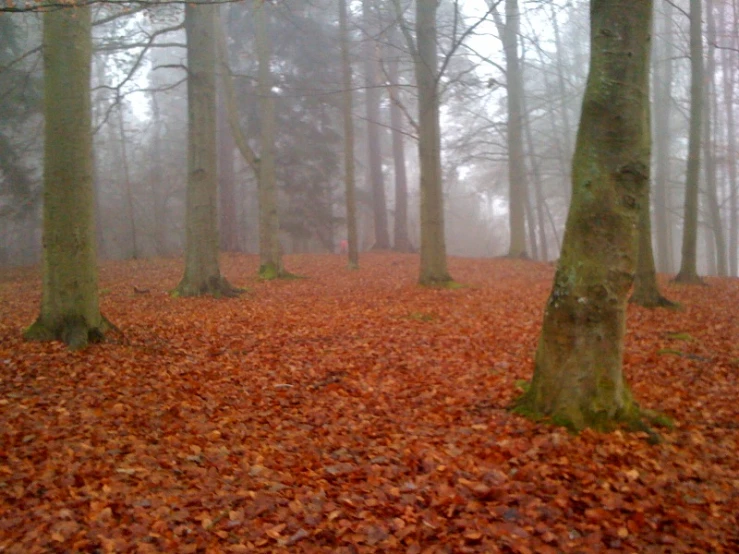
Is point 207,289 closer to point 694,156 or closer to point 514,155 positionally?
point 694,156

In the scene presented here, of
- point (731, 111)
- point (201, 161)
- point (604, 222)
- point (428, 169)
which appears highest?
point (731, 111)

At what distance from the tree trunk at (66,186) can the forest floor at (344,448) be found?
0.44 metres

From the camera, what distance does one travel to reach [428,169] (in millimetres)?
14094

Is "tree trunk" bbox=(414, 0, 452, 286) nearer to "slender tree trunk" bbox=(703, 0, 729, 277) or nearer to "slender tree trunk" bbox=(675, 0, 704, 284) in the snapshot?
"slender tree trunk" bbox=(675, 0, 704, 284)

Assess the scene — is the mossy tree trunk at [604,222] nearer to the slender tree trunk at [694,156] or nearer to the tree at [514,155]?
the slender tree trunk at [694,156]

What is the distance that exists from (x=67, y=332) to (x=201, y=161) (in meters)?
6.09

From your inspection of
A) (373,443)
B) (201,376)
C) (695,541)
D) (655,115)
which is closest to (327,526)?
(373,443)

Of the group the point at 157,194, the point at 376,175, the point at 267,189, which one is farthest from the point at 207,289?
the point at 157,194

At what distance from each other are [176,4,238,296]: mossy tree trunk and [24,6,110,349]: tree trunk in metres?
5.12

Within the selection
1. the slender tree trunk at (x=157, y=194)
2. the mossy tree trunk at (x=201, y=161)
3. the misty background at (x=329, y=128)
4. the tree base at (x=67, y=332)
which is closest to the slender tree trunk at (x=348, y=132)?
the misty background at (x=329, y=128)

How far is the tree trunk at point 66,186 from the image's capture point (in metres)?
7.53

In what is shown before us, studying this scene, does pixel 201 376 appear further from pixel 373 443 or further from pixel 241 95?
pixel 241 95

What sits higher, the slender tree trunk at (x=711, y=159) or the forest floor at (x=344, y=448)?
the slender tree trunk at (x=711, y=159)

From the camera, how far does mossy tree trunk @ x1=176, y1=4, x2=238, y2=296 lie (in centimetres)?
1287
